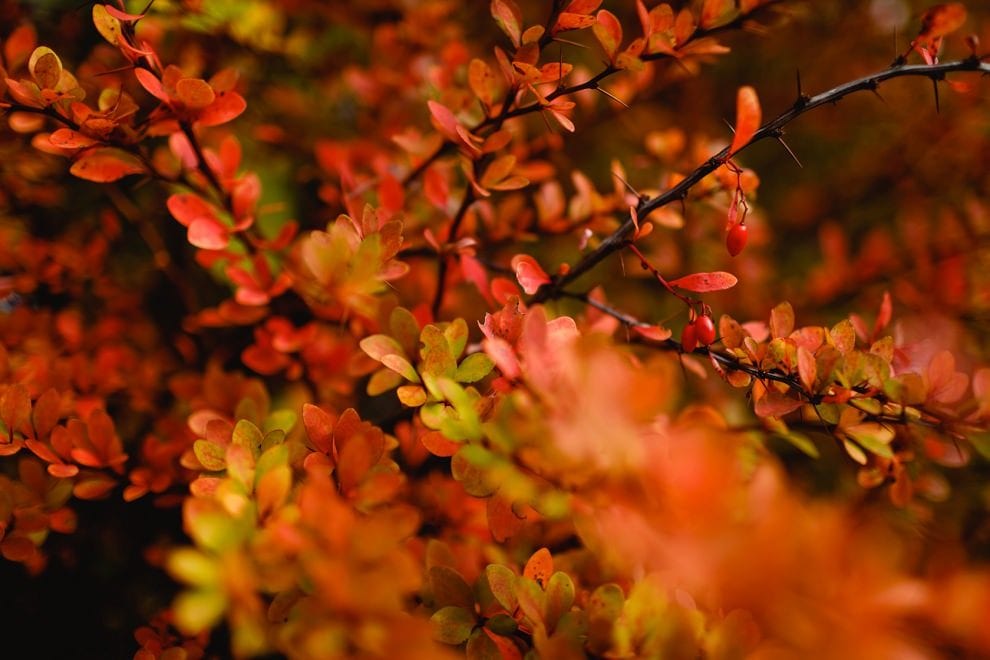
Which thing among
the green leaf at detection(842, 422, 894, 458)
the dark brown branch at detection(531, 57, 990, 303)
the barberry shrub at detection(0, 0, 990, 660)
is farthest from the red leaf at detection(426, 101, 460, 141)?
the green leaf at detection(842, 422, 894, 458)

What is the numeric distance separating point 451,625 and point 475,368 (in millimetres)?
234

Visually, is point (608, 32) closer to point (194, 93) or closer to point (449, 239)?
point (449, 239)

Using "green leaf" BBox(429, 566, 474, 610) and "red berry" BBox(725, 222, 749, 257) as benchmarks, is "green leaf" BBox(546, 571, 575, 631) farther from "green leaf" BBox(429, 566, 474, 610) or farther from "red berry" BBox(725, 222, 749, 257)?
"red berry" BBox(725, 222, 749, 257)

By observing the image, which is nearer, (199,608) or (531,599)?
(199,608)

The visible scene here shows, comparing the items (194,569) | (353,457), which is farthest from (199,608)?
(353,457)

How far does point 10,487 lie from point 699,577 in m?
0.69

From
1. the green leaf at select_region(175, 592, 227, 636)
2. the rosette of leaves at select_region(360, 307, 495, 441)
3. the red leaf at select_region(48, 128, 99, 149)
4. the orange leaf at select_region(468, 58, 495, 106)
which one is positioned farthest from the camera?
the orange leaf at select_region(468, 58, 495, 106)

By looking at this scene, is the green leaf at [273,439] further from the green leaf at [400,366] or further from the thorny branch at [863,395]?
the thorny branch at [863,395]

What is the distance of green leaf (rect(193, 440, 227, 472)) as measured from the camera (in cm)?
61

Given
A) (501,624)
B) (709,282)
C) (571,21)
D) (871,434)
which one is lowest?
(501,624)

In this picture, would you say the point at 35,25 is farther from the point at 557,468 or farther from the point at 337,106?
the point at 557,468

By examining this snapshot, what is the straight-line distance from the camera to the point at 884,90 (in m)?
1.75

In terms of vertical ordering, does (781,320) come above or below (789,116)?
below

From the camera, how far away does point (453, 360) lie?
2.03ft
